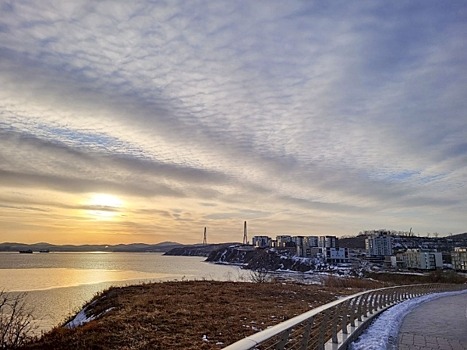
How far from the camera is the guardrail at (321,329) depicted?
4.34m

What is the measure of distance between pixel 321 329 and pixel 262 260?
A: 432 feet

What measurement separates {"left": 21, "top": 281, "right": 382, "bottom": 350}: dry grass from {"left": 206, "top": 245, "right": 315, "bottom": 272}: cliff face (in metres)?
72.5

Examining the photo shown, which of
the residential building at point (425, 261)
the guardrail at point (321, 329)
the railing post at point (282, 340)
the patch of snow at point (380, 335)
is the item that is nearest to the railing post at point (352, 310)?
the guardrail at point (321, 329)

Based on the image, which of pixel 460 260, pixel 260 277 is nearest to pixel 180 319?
pixel 260 277

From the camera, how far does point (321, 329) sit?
747cm

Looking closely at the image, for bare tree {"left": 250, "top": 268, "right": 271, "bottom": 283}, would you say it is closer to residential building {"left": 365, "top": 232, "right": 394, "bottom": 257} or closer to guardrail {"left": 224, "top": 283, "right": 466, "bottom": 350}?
guardrail {"left": 224, "top": 283, "right": 466, "bottom": 350}

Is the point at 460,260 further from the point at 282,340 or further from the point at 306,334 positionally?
the point at 282,340

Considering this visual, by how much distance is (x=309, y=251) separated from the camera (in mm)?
179875

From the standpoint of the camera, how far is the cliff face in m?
120

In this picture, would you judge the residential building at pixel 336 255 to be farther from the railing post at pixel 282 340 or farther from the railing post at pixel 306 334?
the railing post at pixel 282 340

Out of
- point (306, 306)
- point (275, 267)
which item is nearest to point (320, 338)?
point (306, 306)

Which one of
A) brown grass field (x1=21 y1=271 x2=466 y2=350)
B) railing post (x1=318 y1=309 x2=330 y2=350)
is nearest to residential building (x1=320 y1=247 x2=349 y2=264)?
brown grass field (x1=21 y1=271 x2=466 y2=350)

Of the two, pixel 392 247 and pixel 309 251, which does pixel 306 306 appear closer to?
pixel 309 251

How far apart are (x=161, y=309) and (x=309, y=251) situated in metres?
170
